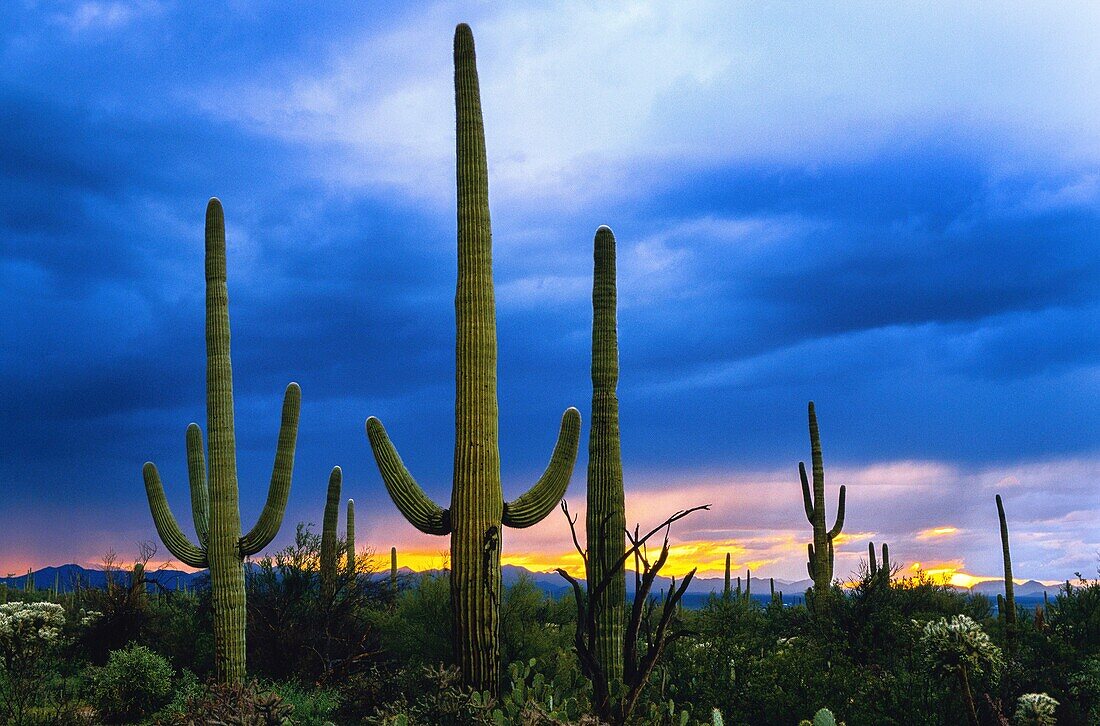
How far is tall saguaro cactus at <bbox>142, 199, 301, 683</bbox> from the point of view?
17.0m

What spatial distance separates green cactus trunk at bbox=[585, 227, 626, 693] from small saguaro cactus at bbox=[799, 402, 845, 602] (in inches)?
505

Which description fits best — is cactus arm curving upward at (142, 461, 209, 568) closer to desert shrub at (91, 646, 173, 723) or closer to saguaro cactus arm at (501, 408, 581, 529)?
desert shrub at (91, 646, 173, 723)

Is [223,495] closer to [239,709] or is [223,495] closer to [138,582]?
[138,582]

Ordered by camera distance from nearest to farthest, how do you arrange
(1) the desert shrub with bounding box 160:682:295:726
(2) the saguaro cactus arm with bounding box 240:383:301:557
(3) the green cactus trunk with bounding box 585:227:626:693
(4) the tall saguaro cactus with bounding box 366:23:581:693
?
(1) the desert shrub with bounding box 160:682:295:726
(4) the tall saguaro cactus with bounding box 366:23:581:693
(3) the green cactus trunk with bounding box 585:227:626:693
(2) the saguaro cactus arm with bounding box 240:383:301:557

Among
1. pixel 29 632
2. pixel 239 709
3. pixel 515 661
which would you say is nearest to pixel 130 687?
pixel 29 632

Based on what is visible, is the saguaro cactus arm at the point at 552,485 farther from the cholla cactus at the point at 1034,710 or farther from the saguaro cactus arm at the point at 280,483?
the saguaro cactus arm at the point at 280,483

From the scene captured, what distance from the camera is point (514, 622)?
16.7 m

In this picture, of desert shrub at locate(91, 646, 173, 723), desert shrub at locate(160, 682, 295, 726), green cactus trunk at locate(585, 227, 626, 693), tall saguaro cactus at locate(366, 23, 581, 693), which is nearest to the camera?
desert shrub at locate(160, 682, 295, 726)

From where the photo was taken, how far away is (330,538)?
22281 millimetres

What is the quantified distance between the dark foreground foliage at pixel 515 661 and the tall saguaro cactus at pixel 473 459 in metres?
0.66

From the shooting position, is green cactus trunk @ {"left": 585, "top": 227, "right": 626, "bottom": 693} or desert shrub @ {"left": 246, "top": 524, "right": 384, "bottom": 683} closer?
green cactus trunk @ {"left": 585, "top": 227, "right": 626, "bottom": 693}

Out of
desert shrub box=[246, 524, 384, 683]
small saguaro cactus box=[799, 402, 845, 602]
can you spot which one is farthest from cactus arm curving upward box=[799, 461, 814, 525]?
desert shrub box=[246, 524, 384, 683]

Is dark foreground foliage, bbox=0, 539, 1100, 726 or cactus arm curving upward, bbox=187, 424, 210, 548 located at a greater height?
cactus arm curving upward, bbox=187, 424, 210, 548

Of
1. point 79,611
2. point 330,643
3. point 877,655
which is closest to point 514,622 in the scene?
point 330,643
